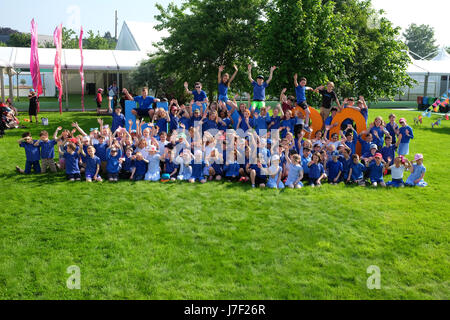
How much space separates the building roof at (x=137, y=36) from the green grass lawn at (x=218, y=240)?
25357mm

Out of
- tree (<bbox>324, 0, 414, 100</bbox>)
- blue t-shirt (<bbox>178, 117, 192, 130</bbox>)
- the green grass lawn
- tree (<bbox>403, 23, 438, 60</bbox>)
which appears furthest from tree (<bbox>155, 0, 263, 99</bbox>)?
tree (<bbox>403, 23, 438, 60</bbox>)

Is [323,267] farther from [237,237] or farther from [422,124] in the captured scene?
[422,124]

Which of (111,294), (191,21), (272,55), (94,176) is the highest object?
(191,21)

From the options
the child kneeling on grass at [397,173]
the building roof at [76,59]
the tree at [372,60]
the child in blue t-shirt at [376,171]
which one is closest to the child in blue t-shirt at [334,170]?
the child in blue t-shirt at [376,171]

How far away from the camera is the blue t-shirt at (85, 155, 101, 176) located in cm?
984

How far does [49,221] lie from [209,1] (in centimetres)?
1551

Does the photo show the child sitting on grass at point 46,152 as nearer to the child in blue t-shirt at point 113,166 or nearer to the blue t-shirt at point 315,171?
the child in blue t-shirt at point 113,166

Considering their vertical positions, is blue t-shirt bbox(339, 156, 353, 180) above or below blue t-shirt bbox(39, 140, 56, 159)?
below

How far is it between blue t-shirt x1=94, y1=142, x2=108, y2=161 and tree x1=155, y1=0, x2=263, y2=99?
10.2 meters

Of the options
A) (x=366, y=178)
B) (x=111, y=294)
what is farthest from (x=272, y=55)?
(x=111, y=294)

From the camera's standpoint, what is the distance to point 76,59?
2634cm

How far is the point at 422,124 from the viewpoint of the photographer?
2188 centimetres

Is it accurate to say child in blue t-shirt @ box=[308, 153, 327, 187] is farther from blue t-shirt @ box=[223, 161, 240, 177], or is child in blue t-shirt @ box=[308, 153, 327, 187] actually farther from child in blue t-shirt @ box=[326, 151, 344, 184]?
blue t-shirt @ box=[223, 161, 240, 177]

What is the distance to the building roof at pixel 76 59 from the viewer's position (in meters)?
24.8
